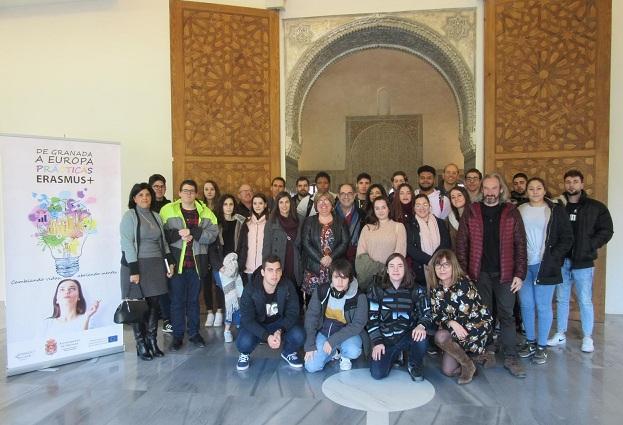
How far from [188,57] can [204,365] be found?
3.61 metres

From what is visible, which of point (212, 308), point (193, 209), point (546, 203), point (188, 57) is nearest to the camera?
point (546, 203)

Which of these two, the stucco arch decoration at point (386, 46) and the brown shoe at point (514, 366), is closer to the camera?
the brown shoe at point (514, 366)

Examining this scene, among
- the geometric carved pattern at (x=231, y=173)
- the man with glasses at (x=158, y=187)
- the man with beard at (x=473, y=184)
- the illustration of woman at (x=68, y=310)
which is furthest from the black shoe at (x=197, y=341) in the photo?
the man with beard at (x=473, y=184)

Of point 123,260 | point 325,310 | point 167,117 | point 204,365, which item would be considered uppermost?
point 167,117

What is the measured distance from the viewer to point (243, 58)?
199 inches

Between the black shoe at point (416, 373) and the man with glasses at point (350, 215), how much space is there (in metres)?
1.01

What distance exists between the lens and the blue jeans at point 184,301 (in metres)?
3.58

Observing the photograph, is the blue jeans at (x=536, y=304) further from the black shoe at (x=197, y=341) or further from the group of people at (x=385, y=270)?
the black shoe at (x=197, y=341)

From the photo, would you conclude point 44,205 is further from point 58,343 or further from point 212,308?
point 212,308

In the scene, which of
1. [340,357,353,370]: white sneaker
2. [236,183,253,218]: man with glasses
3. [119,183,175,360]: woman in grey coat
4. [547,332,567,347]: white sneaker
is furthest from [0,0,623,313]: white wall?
[547,332,567,347]: white sneaker

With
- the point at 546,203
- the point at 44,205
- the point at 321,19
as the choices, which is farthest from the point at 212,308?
the point at 321,19

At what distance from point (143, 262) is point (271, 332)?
120cm

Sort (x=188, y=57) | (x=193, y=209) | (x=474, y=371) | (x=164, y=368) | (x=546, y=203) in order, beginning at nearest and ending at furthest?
(x=474, y=371) → (x=164, y=368) → (x=546, y=203) → (x=193, y=209) → (x=188, y=57)

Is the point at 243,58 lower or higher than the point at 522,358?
higher
